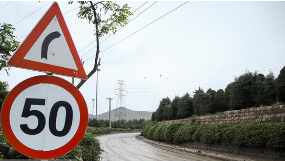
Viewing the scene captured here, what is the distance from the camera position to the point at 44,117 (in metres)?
1.73

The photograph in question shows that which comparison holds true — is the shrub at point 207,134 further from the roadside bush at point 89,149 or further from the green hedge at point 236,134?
the roadside bush at point 89,149

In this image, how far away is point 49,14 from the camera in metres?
2.03

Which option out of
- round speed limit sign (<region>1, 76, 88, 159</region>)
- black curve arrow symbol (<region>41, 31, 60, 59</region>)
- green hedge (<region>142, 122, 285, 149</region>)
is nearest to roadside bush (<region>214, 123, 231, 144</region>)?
green hedge (<region>142, 122, 285, 149</region>)

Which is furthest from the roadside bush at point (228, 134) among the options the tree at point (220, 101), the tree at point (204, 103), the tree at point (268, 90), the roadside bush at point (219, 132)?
the tree at point (220, 101)

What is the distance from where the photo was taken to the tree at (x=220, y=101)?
20.5m

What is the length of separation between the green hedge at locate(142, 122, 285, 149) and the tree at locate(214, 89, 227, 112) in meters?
4.90

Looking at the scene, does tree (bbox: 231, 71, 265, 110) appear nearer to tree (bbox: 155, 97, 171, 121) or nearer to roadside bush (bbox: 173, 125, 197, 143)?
roadside bush (bbox: 173, 125, 197, 143)

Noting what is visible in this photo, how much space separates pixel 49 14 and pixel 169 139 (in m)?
18.8

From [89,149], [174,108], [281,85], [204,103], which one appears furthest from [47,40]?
[174,108]

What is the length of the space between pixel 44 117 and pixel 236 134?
37.7ft

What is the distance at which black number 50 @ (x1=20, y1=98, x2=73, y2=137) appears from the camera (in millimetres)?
1650

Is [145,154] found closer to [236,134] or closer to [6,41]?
[236,134]

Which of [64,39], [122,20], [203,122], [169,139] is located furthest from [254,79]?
[64,39]

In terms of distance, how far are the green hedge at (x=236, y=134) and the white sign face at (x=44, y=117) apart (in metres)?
9.52
